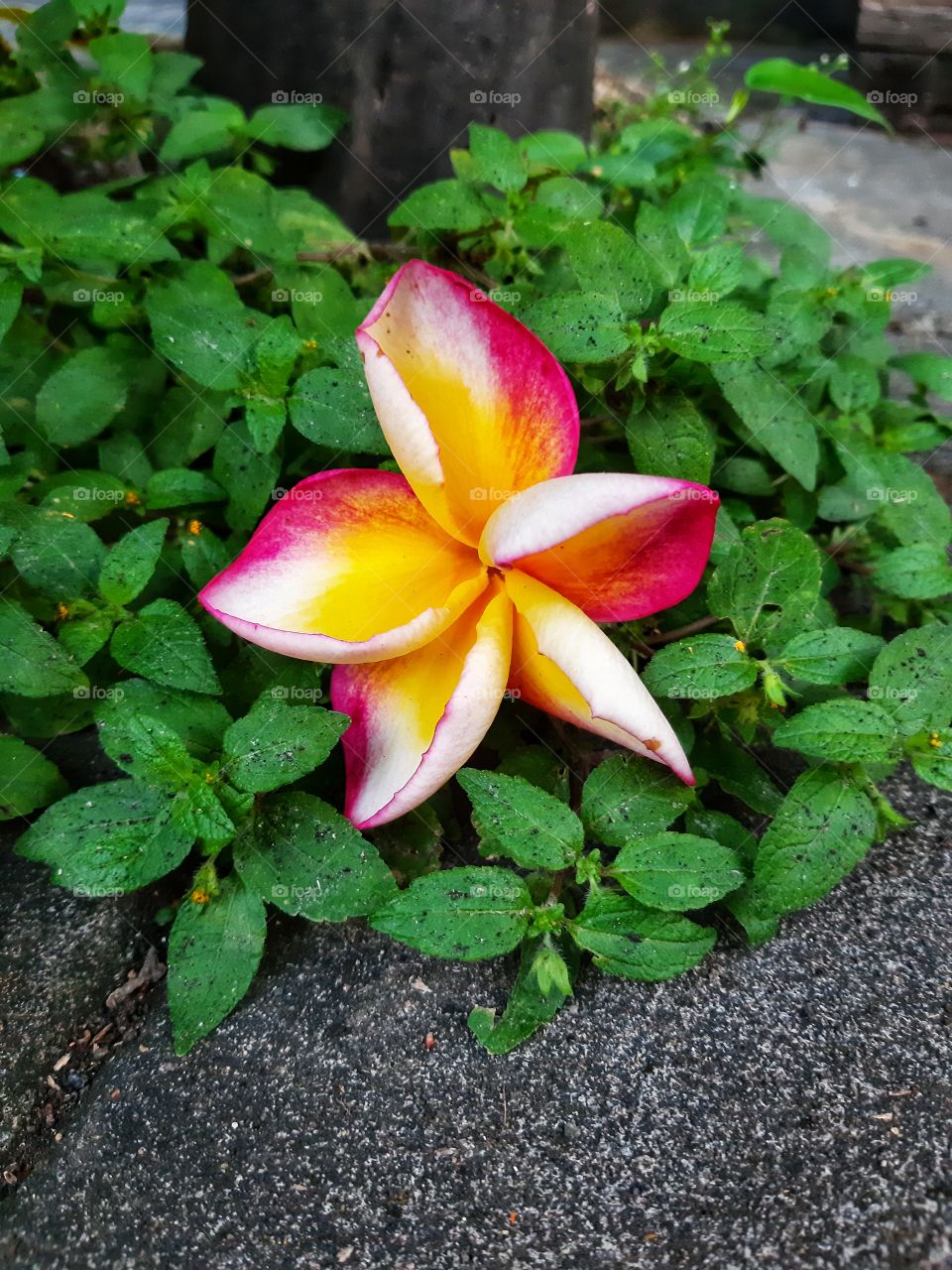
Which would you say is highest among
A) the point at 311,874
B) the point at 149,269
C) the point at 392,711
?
the point at 149,269

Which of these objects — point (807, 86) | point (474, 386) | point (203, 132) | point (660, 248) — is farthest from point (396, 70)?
point (474, 386)

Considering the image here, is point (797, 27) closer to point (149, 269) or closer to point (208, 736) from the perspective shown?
point (149, 269)

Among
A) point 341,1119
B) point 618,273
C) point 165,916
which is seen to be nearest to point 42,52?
point 618,273

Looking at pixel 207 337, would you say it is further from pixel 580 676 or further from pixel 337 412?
pixel 580 676

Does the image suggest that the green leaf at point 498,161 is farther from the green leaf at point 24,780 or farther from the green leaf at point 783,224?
the green leaf at point 24,780

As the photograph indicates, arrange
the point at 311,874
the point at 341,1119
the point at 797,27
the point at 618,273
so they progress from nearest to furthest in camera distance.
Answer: the point at 341,1119
the point at 311,874
the point at 618,273
the point at 797,27

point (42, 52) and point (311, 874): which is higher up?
point (42, 52)

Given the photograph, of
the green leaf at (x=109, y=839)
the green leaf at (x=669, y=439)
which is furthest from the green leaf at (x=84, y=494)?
the green leaf at (x=669, y=439)
